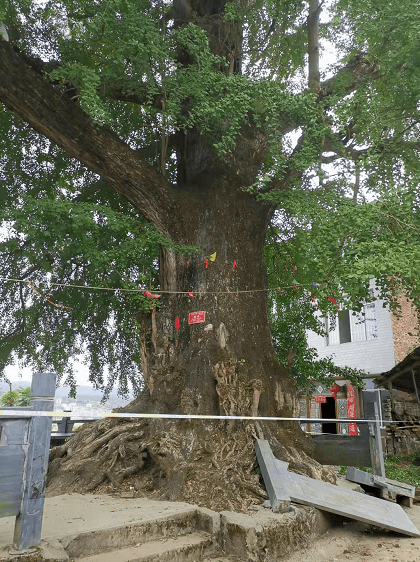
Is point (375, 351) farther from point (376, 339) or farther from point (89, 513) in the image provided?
point (89, 513)

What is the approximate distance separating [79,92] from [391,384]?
11.0 m

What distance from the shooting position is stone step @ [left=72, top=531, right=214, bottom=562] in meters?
4.40

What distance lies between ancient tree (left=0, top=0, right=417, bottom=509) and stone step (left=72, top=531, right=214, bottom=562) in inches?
26.3

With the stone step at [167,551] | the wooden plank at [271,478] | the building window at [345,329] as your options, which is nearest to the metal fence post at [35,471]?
the stone step at [167,551]

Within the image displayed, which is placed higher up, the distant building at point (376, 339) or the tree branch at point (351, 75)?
the tree branch at point (351, 75)

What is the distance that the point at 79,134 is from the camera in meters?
7.54

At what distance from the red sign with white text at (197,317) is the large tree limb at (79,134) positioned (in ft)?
5.05

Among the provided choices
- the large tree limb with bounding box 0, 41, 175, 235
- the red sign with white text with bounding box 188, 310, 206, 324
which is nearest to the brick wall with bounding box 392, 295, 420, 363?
the red sign with white text with bounding box 188, 310, 206, 324

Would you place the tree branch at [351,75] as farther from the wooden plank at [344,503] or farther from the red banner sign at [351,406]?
the red banner sign at [351,406]

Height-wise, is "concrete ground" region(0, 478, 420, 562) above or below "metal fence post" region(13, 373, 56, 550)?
below

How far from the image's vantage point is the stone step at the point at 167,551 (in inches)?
173

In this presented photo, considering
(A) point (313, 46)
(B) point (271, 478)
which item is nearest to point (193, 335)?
(B) point (271, 478)

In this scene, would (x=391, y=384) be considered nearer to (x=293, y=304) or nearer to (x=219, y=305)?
(x=293, y=304)

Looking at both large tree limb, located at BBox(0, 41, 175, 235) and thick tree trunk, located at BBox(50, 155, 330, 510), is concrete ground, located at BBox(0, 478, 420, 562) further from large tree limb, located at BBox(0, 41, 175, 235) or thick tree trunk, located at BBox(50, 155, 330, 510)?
large tree limb, located at BBox(0, 41, 175, 235)
